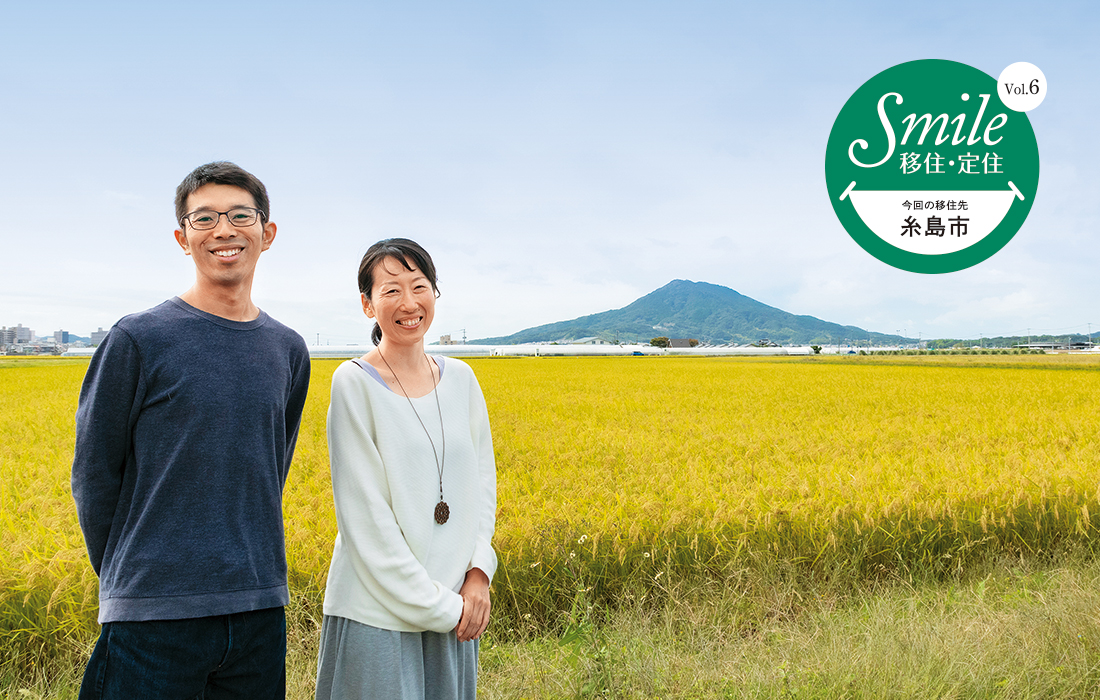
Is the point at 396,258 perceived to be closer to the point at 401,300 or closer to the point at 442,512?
the point at 401,300

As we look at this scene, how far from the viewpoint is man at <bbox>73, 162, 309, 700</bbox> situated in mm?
1840

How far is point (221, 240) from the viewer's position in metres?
2.04

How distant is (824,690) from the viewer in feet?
9.91

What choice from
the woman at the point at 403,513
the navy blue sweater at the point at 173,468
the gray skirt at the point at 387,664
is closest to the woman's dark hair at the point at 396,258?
the woman at the point at 403,513

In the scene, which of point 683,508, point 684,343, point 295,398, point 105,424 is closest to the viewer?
point 105,424

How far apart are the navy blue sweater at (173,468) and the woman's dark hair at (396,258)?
47cm

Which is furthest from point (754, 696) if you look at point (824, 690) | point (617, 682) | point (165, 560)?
point (165, 560)

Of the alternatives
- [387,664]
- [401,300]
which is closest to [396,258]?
[401,300]

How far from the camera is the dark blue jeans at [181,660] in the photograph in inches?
71.9

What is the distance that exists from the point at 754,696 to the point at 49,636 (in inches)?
148

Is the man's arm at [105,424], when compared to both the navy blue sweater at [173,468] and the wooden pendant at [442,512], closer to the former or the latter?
the navy blue sweater at [173,468]

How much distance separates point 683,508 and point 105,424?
12.3 ft

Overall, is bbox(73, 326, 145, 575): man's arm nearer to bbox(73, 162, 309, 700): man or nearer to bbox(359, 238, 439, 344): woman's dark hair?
bbox(73, 162, 309, 700): man

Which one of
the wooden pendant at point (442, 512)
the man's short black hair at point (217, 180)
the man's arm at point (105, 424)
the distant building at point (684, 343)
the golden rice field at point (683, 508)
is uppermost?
the distant building at point (684, 343)
